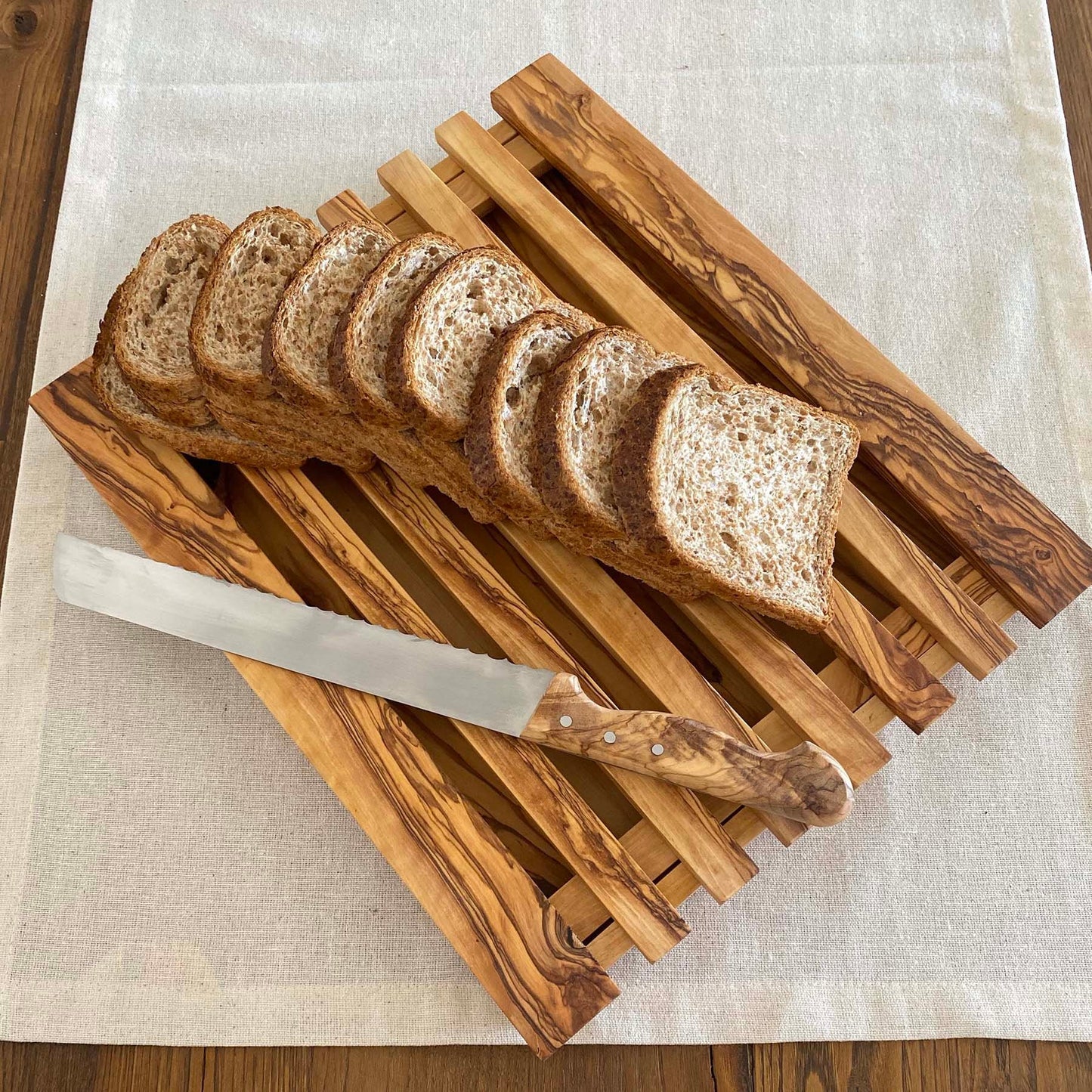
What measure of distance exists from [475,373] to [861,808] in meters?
1.20

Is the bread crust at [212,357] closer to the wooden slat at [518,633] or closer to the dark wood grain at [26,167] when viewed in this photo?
the wooden slat at [518,633]

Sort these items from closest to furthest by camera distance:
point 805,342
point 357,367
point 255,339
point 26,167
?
point 357,367 < point 255,339 < point 805,342 < point 26,167

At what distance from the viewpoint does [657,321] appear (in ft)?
6.93

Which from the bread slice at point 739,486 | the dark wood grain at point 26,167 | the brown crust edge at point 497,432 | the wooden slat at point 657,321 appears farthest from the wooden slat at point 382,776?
the wooden slat at point 657,321

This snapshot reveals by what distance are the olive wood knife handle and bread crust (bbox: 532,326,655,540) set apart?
29 centimetres

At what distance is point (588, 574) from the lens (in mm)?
1960

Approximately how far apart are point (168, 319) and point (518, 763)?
45.8 inches

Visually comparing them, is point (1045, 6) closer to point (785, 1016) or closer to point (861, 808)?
point (861, 808)

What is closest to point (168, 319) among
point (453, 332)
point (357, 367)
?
point (357, 367)

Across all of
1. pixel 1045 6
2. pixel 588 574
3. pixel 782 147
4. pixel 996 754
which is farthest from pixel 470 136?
pixel 996 754

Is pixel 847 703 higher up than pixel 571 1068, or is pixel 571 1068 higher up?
pixel 847 703

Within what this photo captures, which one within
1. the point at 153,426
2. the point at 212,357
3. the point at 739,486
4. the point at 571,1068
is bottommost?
the point at 571,1068

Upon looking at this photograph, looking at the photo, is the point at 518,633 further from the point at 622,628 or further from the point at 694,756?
the point at 694,756

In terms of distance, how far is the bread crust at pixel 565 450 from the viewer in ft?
5.83
